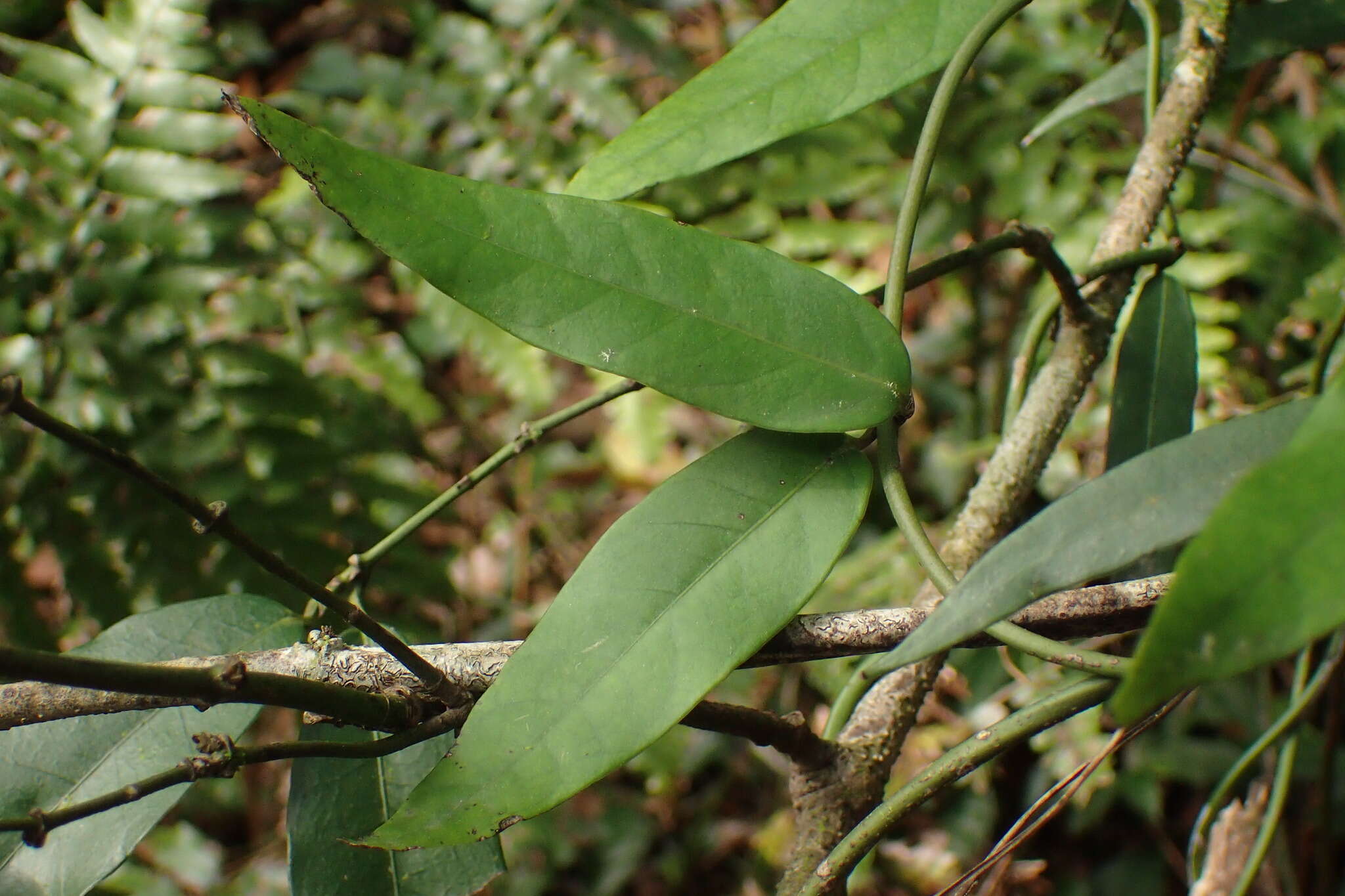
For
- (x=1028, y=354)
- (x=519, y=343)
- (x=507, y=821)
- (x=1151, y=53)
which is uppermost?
(x=1151, y=53)

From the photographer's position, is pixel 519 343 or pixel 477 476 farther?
pixel 519 343

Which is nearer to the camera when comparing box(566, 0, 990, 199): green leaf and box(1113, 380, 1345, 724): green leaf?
box(1113, 380, 1345, 724): green leaf

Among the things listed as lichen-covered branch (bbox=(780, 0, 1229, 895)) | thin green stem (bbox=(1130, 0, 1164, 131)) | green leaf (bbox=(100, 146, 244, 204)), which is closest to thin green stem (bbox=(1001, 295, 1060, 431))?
lichen-covered branch (bbox=(780, 0, 1229, 895))

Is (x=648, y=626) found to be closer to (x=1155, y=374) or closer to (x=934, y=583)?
(x=934, y=583)

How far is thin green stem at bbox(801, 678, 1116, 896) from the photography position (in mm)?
447

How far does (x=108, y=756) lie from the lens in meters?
0.49

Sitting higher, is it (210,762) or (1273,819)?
(210,762)

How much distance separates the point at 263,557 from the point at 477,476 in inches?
7.1

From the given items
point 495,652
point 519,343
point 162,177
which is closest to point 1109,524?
point 495,652

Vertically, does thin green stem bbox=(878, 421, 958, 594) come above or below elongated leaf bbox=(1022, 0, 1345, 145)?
below

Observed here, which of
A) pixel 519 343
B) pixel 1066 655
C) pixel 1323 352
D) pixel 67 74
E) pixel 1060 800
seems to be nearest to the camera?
pixel 1066 655

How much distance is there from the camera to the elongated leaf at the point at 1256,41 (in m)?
0.68

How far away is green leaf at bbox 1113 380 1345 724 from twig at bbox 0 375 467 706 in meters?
0.29

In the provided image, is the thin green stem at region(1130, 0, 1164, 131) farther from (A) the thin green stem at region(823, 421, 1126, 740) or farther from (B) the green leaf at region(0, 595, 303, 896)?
(B) the green leaf at region(0, 595, 303, 896)
